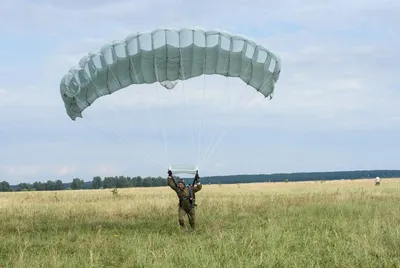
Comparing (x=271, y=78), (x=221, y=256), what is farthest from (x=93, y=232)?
(x=271, y=78)

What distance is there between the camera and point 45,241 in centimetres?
1247

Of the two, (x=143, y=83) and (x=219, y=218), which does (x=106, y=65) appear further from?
(x=219, y=218)

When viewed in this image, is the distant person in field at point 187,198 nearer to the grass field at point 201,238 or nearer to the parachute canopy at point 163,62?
the grass field at point 201,238

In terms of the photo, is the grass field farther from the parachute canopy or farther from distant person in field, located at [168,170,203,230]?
the parachute canopy

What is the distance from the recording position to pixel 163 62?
15.1 meters

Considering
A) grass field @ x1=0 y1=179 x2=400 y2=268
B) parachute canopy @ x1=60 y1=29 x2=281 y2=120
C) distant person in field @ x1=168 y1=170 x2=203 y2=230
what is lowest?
grass field @ x1=0 y1=179 x2=400 y2=268

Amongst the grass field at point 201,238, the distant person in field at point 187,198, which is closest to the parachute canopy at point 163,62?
the distant person in field at point 187,198

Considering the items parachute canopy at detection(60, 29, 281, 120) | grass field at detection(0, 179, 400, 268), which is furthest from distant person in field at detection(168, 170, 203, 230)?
parachute canopy at detection(60, 29, 281, 120)

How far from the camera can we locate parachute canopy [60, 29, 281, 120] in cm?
1473

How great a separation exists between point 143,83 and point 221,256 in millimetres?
7835

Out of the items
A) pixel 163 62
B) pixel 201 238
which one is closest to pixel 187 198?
pixel 201 238

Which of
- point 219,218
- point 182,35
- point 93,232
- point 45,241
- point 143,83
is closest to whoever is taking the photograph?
point 45,241

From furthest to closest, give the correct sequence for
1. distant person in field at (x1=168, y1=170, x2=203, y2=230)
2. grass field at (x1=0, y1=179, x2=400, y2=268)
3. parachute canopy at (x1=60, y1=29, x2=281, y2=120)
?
parachute canopy at (x1=60, y1=29, x2=281, y2=120)
distant person in field at (x1=168, y1=170, x2=203, y2=230)
grass field at (x1=0, y1=179, x2=400, y2=268)

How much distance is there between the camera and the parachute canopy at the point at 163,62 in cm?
1473
